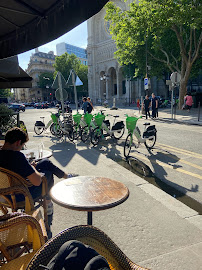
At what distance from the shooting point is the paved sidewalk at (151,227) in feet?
7.79

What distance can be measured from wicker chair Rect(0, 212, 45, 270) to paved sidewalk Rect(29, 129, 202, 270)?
3.66 feet

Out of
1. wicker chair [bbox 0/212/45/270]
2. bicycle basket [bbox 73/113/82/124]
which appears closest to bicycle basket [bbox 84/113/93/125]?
bicycle basket [bbox 73/113/82/124]

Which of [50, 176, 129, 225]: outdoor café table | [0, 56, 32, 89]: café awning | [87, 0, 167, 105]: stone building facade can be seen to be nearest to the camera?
[50, 176, 129, 225]: outdoor café table

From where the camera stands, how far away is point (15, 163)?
252 cm

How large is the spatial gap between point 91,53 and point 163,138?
164 ft

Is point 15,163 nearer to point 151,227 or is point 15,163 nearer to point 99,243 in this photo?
point 99,243

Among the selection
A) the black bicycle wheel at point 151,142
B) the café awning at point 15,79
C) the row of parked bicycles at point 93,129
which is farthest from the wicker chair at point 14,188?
the black bicycle wheel at point 151,142

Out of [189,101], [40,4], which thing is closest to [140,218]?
[40,4]

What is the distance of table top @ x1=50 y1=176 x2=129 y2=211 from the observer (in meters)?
2.04

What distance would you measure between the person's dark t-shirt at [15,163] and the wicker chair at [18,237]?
75cm

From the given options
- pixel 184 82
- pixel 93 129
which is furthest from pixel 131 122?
pixel 184 82

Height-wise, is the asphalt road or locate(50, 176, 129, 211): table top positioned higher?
locate(50, 176, 129, 211): table top

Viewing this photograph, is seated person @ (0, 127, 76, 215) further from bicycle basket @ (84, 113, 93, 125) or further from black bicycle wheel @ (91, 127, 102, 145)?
bicycle basket @ (84, 113, 93, 125)

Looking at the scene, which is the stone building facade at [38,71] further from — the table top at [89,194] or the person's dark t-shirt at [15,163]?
the table top at [89,194]
